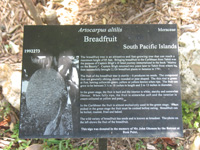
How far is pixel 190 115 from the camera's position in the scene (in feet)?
9.61

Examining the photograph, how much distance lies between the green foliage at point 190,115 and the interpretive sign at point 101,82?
0.79 meters

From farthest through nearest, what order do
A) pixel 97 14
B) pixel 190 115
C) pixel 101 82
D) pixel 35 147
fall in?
pixel 97 14 < pixel 190 115 < pixel 35 147 < pixel 101 82

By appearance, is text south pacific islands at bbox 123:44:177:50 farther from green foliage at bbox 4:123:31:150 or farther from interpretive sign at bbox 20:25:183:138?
green foliage at bbox 4:123:31:150

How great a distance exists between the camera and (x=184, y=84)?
2.88 metres

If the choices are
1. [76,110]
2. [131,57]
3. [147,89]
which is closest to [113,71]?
[131,57]

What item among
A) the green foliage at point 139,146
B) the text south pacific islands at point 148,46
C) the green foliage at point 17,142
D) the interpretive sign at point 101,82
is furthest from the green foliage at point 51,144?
the text south pacific islands at point 148,46

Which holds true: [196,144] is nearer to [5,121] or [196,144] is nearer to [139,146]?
[139,146]

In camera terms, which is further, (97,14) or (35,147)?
(97,14)

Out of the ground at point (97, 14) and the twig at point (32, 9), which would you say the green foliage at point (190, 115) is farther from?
the twig at point (32, 9)

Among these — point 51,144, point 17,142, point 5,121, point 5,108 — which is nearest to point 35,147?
point 51,144

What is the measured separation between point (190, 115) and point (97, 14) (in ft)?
Result: 7.36

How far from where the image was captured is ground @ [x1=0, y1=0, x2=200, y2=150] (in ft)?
11.7

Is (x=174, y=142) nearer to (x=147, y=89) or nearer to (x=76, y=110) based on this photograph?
(x=147, y=89)

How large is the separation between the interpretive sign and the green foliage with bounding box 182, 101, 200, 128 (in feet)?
2.58
